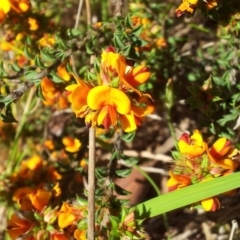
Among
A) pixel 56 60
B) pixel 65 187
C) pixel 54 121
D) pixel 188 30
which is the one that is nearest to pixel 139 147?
pixel 54 121

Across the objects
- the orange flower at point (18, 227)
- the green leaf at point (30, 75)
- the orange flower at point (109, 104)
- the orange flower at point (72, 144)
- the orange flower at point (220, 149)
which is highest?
the orange flower at point (72, 144)

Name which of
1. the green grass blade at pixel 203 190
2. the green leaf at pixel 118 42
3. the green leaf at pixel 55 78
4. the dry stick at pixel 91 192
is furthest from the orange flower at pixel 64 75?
the green grass blade at pixel 203 190

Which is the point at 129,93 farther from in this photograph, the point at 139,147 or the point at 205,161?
the point at 139,147

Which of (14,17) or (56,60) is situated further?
(14,17)

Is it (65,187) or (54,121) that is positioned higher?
(54,121)

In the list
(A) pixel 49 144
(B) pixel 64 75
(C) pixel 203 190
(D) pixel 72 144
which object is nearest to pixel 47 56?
(B) pixel 64 75

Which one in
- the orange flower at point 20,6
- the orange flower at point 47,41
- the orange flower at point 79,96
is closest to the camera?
the orange flower at point 79,96

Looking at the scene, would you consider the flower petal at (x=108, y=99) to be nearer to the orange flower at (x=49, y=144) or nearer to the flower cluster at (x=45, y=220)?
the flower cluster at (x=45, y=220)
